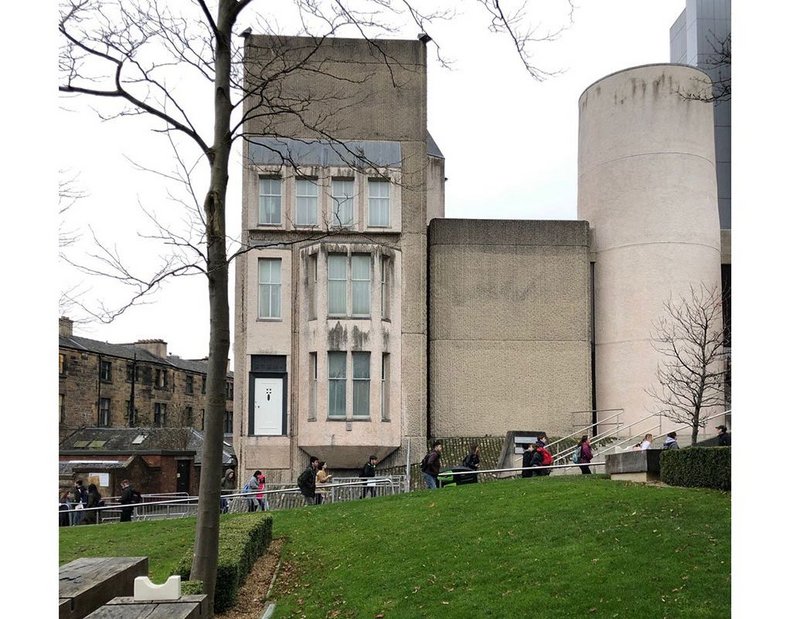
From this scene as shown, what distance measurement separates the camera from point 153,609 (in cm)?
659

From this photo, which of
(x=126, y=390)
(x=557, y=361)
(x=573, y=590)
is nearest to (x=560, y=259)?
(x=557, y=361)

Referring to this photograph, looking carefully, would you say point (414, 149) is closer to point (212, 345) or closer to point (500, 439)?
point (500, 439)

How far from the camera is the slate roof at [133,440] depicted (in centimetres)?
5297

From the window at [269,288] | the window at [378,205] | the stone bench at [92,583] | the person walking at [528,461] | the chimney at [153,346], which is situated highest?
the window at [378,205]

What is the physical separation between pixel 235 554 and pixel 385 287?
21.3 m

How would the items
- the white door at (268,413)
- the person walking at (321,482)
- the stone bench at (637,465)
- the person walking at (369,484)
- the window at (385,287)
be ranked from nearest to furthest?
the stone bench at (637,465), the person walking at (369,484), the person walking at (321,482), the white door at (268,413), the window at (385,287)

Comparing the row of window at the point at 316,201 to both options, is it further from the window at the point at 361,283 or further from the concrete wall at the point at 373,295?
the window at the point at 361,283

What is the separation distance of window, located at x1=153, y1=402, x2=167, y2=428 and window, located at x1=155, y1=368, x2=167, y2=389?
135 centimetres

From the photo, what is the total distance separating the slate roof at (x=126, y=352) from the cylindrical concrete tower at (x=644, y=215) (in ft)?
103

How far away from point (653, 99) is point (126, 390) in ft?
151

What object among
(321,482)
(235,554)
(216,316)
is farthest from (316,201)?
(216,316)

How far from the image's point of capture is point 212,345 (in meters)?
11.0

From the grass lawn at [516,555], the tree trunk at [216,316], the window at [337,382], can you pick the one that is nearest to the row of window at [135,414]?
the window at [337,382]

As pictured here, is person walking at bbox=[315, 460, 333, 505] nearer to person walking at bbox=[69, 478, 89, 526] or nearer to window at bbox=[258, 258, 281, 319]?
window at bbox=[258, 258, 281, 319]
